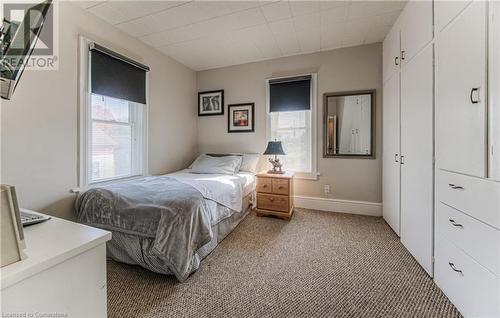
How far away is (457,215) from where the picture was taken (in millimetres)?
1371

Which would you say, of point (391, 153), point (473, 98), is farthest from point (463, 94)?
point (391, 153)

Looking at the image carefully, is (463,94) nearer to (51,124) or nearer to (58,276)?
(58,276)

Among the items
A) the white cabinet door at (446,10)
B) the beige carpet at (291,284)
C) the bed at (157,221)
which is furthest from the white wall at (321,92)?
the bed at (157,221)

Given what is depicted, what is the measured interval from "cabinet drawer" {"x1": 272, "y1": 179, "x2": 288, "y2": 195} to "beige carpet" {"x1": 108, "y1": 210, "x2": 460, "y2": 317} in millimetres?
737

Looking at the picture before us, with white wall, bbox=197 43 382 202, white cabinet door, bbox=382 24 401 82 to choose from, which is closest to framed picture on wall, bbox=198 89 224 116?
white wall, bbox=197 43 382 202

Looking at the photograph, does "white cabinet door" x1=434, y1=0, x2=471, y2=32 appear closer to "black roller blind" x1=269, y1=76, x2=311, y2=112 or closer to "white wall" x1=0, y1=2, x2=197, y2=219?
"black roller blind" x1=269, y1=76, x2=311, y2=112

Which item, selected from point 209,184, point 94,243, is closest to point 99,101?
point 209,184

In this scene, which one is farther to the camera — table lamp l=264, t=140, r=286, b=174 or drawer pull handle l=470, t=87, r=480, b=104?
table lamp l=264, t=140, r=286, b=174

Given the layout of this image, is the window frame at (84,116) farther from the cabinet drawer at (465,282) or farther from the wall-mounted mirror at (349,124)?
the cabinet drawer at (465,282)

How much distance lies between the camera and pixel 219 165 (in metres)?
3.32

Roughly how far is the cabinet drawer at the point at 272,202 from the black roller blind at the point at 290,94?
145 centimetres

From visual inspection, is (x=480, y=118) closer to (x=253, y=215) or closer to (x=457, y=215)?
(x=457, y=215)

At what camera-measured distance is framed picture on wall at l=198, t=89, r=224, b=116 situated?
12.8 ft

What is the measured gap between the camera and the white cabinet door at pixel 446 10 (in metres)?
1.34
